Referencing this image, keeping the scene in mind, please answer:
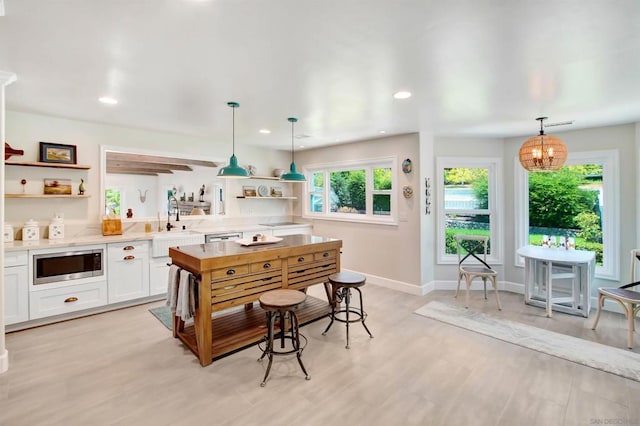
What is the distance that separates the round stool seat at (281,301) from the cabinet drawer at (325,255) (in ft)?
2.66

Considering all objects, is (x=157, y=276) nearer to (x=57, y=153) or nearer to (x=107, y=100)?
(x=57, y=153)

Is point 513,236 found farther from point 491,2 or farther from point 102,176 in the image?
point 102,176

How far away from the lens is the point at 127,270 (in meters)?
3.98

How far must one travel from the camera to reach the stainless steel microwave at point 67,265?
3.39 metres

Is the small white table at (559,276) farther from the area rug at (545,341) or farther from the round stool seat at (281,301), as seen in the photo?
the round stool seat at (281,301)

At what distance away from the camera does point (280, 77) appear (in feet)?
8.47

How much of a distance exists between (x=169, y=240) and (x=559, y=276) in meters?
5.16

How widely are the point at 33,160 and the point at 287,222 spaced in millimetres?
4101

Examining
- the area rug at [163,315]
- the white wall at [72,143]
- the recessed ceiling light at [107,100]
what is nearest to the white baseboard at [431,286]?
the area rug at [163,315]

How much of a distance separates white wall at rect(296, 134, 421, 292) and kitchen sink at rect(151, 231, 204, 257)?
2531 mm

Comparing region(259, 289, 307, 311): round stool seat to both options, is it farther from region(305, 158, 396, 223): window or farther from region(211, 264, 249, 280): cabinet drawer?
region(305, 158, 396, 223): window

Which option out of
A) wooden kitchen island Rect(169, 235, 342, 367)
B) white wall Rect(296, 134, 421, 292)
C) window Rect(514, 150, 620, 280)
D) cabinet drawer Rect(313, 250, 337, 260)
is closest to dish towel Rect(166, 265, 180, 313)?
wooden kitchen island Rect(169, 235, 342, 367)

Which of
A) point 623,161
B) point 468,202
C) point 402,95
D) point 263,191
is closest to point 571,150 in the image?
point 623,161

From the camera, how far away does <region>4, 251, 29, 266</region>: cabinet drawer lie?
3.20 metres
